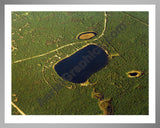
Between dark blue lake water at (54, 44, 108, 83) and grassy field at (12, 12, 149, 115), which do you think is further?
dark blue lake water at (54, 44, 108, 83)

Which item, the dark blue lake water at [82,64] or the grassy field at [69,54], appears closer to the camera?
the grassy field at [69,54]

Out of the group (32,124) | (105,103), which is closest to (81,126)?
(105,103)

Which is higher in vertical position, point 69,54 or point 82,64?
point 69,54

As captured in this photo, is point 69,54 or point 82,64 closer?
point 82,64

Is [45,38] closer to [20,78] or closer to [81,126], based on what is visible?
[20,78]
